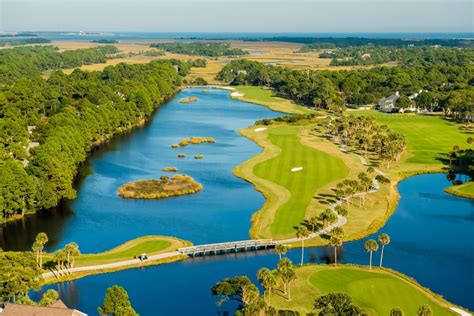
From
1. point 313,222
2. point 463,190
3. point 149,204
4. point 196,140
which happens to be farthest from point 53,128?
point 463,190

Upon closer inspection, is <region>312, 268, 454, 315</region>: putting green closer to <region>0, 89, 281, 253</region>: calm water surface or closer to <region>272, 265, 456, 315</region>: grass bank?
<region>272, 265, 456, 315</region>: grass bank

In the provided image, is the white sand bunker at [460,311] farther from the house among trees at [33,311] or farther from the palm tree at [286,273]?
the house among trees at [33,311]

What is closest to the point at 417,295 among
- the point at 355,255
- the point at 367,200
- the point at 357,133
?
the point at 355,255

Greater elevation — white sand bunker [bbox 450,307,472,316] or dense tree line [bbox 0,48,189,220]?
dense tree line [bbox 0,48,189,220]

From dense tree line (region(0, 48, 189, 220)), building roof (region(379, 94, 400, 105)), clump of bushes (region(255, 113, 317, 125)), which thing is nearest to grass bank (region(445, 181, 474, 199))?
clump of bushes (region(255, 113, 317, 125))

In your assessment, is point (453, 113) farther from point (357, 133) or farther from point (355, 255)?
point (355, 255)
